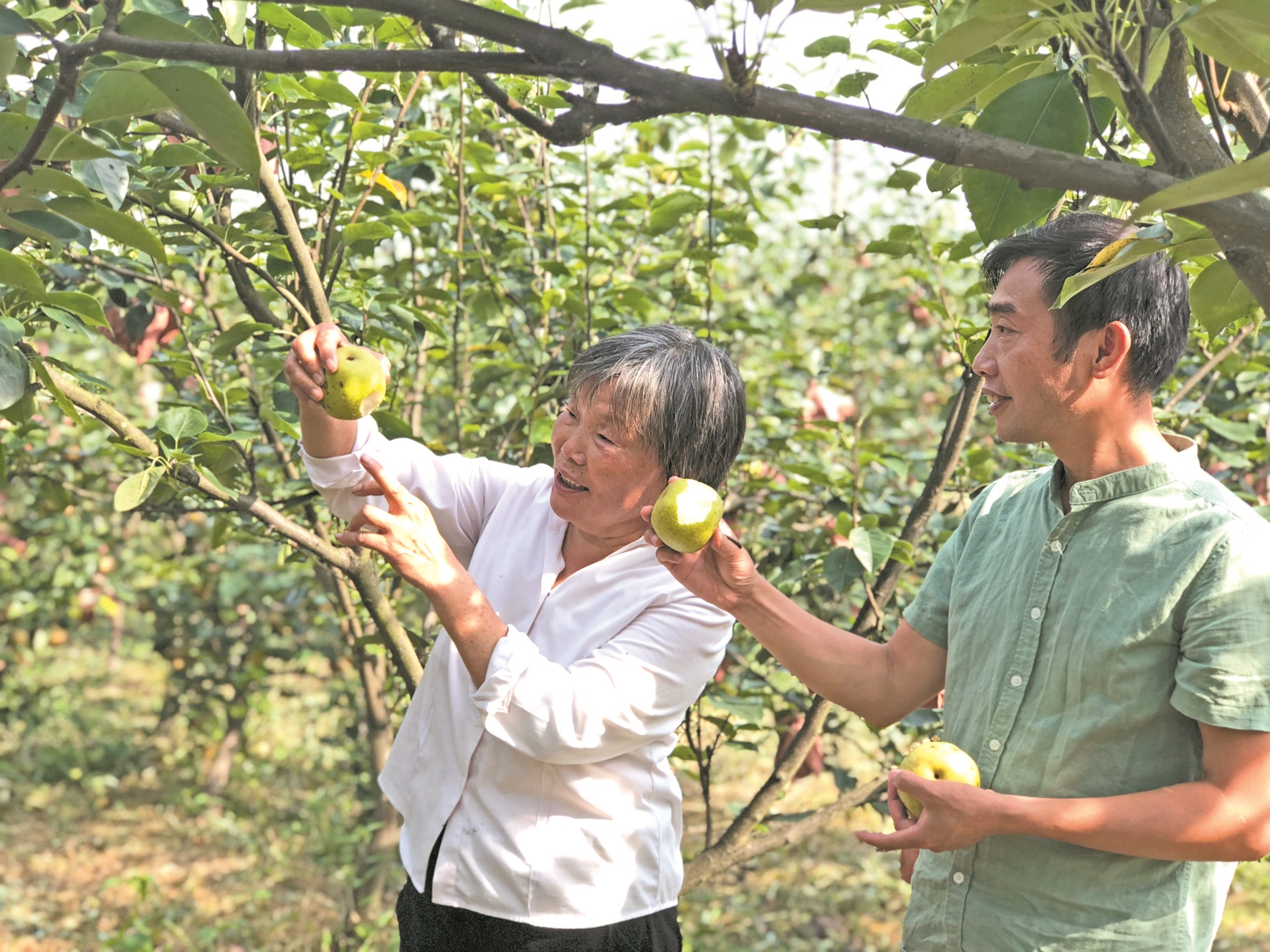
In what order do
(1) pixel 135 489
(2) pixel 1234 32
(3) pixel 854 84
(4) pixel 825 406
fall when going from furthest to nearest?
(4) pixel 825 406 < (3) pixel 854 84 < (1) pixel 135 489 < (2) pixel 1234 32

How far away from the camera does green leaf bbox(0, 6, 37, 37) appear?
825 millimetres

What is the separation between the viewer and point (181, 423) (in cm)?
177

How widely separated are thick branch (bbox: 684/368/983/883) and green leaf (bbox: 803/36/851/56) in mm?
734

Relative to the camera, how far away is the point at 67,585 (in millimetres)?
4430

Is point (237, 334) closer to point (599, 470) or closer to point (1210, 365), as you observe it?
point (599, 470)

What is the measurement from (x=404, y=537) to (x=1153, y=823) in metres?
0.88

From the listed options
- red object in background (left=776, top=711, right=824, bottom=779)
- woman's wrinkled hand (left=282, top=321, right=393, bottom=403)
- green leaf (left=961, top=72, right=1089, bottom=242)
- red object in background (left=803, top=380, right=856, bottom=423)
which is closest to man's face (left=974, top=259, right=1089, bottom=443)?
green leaf (left=961, top=72, right=1089, bottom=242)

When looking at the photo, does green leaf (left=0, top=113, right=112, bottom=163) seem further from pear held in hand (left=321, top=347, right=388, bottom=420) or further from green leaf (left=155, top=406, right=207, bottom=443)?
Result: green leaf (left=155, top=406, right=207, bottom=443)

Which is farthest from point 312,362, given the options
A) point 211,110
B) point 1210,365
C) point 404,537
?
point 1210,365

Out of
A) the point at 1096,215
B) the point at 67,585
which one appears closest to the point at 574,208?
the point at 1096,215

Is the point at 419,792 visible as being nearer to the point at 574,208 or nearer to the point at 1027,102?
the point at 1027,102

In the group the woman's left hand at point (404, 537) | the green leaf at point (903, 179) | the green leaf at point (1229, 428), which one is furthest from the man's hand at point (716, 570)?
the green leaf at point (1229, 428)

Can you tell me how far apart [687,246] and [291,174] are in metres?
1.04

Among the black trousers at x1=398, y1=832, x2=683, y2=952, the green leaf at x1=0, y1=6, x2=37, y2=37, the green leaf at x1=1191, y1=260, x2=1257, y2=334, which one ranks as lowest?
the black trousers at x1=398, y1=832, x2=683, y2=952
